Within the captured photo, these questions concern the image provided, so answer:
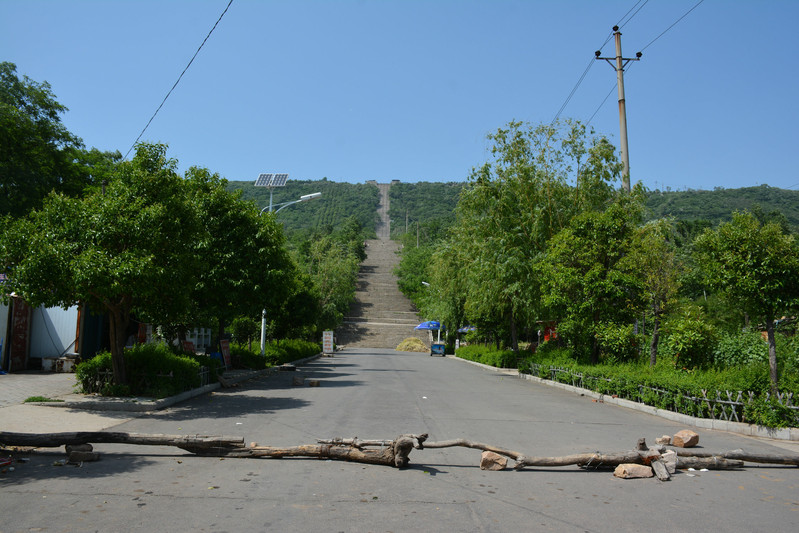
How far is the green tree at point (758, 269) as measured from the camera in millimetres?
11734

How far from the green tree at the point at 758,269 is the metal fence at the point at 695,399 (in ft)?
1.79

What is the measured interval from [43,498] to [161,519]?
5.04 feet

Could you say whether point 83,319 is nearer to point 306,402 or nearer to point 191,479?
point 306,402

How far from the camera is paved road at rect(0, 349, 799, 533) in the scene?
538cm

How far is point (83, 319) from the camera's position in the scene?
20.8 metres

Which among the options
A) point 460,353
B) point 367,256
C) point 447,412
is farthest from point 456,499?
point 367,256

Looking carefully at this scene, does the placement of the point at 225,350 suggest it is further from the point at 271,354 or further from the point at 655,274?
the point at 655,274

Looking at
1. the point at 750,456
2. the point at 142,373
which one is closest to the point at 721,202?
the point at 750,456

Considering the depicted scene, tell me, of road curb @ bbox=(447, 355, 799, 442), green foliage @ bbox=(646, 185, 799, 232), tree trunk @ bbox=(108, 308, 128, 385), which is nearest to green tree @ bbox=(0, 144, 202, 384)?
tree trunk @ bbox=(108, 308, 128, 385)

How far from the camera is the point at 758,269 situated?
11.9 m

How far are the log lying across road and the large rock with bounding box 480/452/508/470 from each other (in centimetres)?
8

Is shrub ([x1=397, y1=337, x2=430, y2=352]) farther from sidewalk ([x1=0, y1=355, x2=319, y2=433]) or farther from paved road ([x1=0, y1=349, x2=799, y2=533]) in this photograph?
paved road ([x1=0, y1=349, x2=799, y2=533])

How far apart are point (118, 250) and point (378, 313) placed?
77.4 meters

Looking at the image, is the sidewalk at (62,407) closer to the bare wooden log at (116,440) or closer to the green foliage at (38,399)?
the green foliage at (38,399)
